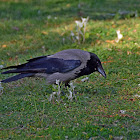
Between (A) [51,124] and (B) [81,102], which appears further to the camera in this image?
(B) [81,102]

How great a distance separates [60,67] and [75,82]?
2.58 feet

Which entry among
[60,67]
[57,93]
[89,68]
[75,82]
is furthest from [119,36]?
[57,93]

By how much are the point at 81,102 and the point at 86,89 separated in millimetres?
634

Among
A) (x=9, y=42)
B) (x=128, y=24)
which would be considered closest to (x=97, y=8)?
(x=128, y=24)

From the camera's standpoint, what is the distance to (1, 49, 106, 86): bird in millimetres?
5070

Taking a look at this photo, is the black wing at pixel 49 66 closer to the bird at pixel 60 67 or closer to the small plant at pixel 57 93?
the bird at pixel 60 67

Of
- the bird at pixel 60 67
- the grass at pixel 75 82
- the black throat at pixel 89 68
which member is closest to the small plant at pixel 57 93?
the grass at pixel 75 82

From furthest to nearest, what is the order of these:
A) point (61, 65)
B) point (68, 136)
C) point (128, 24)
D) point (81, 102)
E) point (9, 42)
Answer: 1. point (128, 24)
2. point (9, 42)
3. point (61, 65)
4. point (81, 102)
5. point (68, 136)

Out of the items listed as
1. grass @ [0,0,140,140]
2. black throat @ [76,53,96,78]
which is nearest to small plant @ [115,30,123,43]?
grass @ [0,0,140,140]

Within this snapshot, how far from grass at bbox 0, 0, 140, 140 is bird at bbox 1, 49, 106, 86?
307mm

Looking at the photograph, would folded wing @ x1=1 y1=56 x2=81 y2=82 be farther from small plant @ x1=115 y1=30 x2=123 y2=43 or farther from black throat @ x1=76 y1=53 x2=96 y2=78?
small plant @ x1=115 y1=30 x2=123 y2=43

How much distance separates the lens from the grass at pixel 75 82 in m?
3.84

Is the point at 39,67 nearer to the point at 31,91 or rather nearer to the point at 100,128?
the point at 31,91

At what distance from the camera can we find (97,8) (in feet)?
35.8
